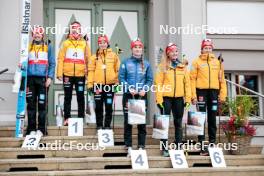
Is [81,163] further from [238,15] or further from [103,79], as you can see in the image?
[238,15]

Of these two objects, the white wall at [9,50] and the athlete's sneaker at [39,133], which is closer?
the athlete's sneaker at [39,133]

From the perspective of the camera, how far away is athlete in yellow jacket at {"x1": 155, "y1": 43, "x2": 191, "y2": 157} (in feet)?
27.4

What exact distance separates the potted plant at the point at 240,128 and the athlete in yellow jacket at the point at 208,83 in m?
0.31

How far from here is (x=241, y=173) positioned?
25.9 feet

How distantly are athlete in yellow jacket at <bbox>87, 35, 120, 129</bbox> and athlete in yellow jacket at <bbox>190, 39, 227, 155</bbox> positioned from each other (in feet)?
4.37

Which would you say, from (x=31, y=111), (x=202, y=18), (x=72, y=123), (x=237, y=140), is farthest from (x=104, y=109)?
(x=202, y=18)

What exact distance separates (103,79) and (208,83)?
1.74 meters

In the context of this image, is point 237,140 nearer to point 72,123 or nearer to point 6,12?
point 72,123

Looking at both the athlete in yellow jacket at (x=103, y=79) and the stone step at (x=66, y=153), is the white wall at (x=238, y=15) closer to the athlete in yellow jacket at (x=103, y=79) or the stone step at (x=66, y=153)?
the athlete in yellow jacket at (x=103, y=79)

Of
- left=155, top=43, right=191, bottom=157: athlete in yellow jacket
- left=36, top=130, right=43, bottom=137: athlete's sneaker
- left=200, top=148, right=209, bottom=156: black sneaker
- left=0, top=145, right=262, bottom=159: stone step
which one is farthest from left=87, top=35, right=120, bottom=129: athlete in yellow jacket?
left=200, top=148, right=209, bottom=156: black sneaker

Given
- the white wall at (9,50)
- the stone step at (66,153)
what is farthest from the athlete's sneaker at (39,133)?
the white wall at (9,50)

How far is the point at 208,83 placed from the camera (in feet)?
28.5

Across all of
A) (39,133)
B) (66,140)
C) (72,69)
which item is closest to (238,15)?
(72,69)

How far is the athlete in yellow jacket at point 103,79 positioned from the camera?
8.68 m
